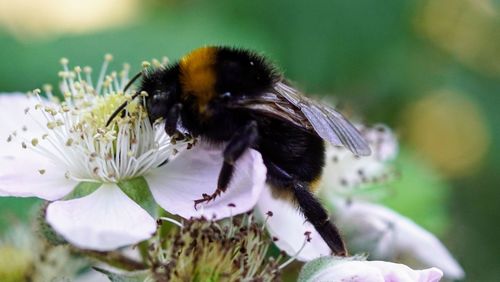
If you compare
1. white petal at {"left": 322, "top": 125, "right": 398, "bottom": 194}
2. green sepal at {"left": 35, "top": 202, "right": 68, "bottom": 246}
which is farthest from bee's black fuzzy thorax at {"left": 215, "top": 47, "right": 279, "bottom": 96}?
white petal at {"left": 322, "top": 125, "right": 398, "bottom": 194}

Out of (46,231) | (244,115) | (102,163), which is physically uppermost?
(244,115)

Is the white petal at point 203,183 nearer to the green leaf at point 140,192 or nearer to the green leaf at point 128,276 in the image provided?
the green leaf at point 140,192

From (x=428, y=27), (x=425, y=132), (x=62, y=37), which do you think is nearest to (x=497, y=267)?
(x=425, y=132)

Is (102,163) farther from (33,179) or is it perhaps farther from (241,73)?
(241,73)

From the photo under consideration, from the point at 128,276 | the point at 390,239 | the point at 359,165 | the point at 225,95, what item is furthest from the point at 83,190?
the point at 359,165

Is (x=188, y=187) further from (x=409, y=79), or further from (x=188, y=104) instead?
(x=409, y=79)

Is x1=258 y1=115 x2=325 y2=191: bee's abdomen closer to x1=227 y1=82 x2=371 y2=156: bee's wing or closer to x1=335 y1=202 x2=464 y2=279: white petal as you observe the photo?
x1=227 y1=82 x2=371 y2=156: bee's wing
